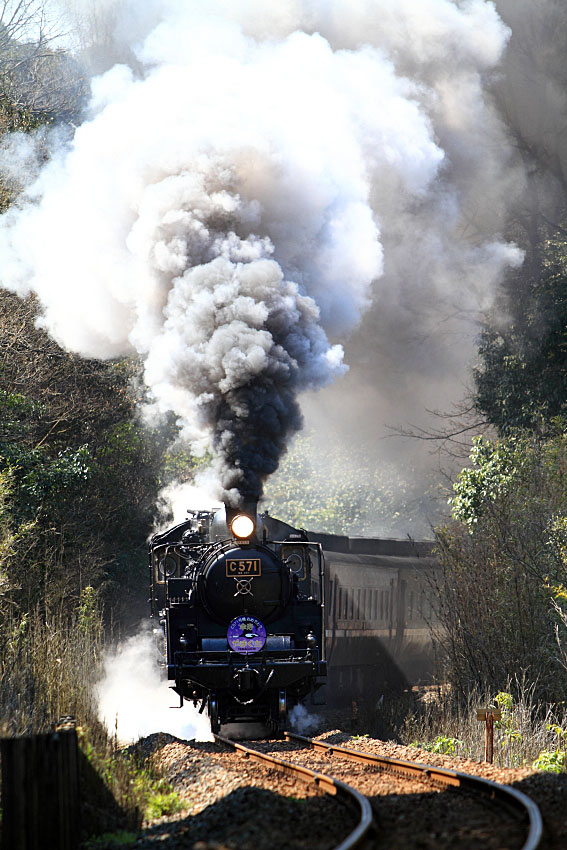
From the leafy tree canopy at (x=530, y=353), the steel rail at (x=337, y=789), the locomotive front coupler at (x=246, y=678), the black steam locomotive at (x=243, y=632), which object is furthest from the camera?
the leafy tree canopy at (x=530, y=353)

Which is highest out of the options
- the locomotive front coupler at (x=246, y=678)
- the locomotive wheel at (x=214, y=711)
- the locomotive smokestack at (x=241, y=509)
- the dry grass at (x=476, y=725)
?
the locomotive smokestack at (x=241, y=509)

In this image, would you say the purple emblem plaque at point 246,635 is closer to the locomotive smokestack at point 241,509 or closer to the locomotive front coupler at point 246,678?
the locomotive front coupler at point 246,678

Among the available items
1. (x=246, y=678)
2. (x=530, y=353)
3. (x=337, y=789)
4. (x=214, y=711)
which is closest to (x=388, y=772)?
(x=337, y=789)

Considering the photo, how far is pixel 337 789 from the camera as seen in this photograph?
7.26 m

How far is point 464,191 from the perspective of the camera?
20938 millimetres

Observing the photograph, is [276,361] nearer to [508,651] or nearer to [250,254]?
[250,254]

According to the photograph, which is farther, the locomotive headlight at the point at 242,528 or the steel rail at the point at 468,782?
the locomotive headlight at the point at 242,528

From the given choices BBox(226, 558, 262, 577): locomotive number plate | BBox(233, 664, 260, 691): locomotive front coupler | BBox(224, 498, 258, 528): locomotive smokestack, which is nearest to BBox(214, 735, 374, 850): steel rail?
BBox(233, 664, 260, 691): locomotive front coupler

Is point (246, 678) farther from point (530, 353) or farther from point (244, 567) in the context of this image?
point (530, 353)

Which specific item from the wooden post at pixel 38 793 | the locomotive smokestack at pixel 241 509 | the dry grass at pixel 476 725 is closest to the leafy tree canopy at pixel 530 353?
the dry grass at pixel 476 725

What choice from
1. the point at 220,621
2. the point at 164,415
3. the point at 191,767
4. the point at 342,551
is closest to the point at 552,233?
the point at 342,551

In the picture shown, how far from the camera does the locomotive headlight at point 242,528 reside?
1159 cm

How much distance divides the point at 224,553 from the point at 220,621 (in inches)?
32.1

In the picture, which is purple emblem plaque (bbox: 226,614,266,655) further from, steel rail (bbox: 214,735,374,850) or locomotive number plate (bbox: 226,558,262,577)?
steel rail (bbox: 214,735,374,850)
